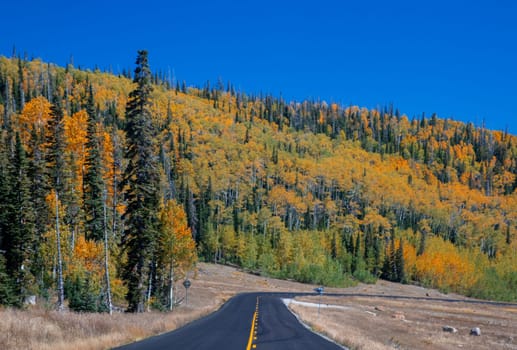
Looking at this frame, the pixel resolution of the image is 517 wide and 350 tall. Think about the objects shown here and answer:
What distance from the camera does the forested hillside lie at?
102 feet

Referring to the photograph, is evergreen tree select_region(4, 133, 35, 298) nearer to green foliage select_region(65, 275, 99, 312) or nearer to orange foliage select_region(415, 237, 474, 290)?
green foliage select_region(65, 275, 99, 312)

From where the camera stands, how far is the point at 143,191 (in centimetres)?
2889

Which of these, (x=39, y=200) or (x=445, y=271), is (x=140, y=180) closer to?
(x=39, y=200)

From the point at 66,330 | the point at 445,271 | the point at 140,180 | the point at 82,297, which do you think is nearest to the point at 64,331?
the point at 66,330

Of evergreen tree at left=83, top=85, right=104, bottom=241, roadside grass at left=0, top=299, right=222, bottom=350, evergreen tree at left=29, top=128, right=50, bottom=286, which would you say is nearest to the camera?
roadside grass at left=0, top=299, right=222, bottom=350

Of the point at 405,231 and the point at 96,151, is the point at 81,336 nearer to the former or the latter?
the point at 96,151

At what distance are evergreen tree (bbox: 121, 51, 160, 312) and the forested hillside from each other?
3.5 inches

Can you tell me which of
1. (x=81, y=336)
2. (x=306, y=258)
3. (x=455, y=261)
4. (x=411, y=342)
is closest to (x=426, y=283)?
(x=455, y=261)

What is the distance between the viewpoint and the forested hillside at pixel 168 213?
102 ft

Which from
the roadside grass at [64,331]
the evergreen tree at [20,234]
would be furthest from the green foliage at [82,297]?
the roadside grass at [64,331]

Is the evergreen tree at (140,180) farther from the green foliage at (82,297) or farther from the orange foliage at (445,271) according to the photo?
the orange foliage at (445,271)

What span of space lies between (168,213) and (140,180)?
11.5 m

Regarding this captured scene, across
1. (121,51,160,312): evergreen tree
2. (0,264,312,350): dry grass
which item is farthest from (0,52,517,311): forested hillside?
(0,264,312,350): dry grass

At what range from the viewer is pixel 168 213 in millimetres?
40000
